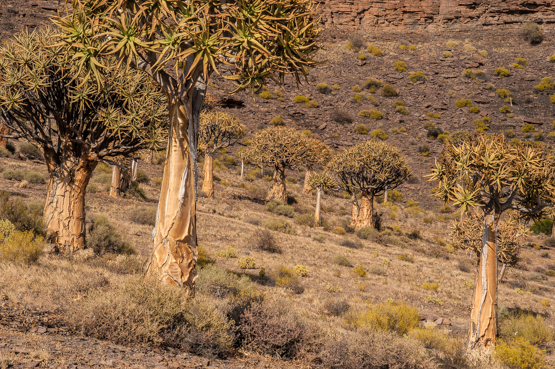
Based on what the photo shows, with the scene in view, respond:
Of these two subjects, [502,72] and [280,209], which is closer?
[280,209]

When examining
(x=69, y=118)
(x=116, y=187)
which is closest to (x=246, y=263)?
(x=69, y=118)

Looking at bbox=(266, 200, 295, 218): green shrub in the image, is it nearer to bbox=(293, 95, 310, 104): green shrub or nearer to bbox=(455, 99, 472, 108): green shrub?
bbox=(293, 95, 310, 104): green shrub

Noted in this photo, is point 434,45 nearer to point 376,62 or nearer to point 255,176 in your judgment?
point 376,62

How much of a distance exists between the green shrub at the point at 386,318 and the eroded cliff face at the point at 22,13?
49.3m

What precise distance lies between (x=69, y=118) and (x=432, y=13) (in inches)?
3144

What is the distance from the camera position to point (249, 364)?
5.68 meters

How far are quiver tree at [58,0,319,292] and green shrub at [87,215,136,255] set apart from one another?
6.47 m

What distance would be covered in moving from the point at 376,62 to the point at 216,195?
4525 centimetres

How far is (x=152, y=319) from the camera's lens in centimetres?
538

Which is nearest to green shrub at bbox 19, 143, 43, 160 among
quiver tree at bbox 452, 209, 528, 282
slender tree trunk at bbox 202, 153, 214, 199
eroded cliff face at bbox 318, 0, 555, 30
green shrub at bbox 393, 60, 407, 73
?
slender tree trunk at bbox 202, 153, 214, 199

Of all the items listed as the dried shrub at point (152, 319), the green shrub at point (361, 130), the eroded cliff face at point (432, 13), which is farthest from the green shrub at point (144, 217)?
the eroded cliff face at point (432, 13)

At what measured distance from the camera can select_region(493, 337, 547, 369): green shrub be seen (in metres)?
8.20

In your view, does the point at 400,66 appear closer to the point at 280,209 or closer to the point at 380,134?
the point at 380,134

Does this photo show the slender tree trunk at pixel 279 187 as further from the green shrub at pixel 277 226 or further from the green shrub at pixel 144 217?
the green shrub at pixel 144 217
